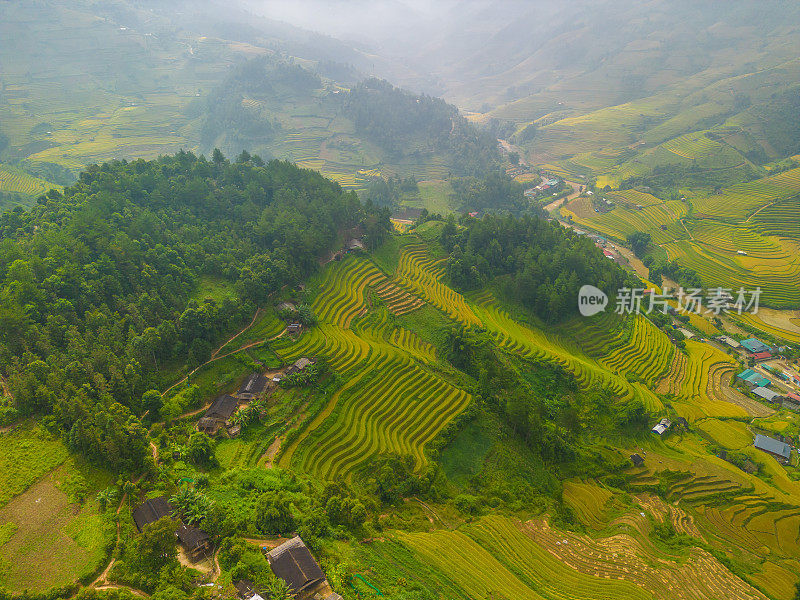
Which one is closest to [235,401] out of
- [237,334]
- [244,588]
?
[237,334]

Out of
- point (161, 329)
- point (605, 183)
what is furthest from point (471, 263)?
point (605, 183)

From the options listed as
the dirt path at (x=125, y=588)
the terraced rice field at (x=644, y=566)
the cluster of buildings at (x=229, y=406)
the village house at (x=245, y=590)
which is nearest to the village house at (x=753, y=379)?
the terraced rice field at (x=644, y=566)

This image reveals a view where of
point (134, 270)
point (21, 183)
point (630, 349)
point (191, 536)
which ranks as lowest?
point (630, 349)

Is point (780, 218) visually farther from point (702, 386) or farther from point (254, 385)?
point (254, 385)

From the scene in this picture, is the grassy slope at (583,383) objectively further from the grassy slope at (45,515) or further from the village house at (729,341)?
the grassy slope at (45,515)

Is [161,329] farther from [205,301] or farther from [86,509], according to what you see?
[86,509]
